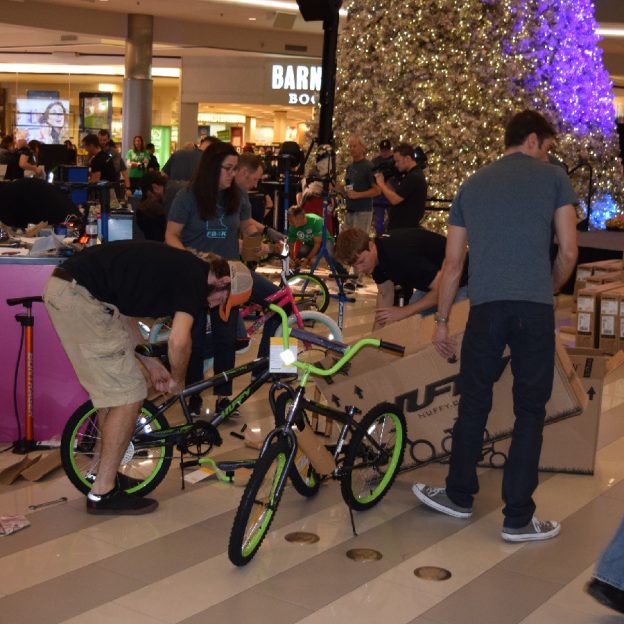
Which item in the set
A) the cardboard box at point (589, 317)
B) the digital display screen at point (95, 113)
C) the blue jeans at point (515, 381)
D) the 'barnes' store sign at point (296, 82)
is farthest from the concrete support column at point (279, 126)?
the blue jeans at point (515, 381)

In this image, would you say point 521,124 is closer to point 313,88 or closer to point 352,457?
point 352,457

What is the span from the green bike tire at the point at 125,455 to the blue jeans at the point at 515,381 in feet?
4.31

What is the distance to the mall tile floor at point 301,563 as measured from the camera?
11.6 ft

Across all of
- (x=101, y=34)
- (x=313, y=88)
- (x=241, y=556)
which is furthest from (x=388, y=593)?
(x=313, y=88)

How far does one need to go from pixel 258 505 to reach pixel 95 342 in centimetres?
97

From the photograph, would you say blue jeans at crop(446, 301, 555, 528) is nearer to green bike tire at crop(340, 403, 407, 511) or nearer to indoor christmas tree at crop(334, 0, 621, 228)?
green bike tire at crop(340, 403, 407, 511)

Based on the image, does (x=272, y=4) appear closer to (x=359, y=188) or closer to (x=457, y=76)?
(x=457, y=76)

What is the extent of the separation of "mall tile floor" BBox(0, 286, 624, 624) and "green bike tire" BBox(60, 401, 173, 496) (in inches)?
4.3

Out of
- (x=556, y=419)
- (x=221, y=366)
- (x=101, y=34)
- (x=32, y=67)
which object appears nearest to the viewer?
(x=556, y=419)

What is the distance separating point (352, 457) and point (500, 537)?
2.25 feet

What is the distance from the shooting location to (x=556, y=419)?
4684 mm

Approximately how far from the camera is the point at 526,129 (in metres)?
4.18

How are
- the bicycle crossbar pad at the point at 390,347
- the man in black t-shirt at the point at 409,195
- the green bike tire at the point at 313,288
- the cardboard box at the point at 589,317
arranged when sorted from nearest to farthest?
A: the bicycle crossbar pad at the point at 390,347
the cardboard box at the point at 589,317
the green bike tire at the point at 313,288
the man in black t-shirt at the point at 409,195

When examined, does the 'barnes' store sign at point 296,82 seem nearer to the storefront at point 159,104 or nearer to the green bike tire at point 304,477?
the storefront at point 159,104
